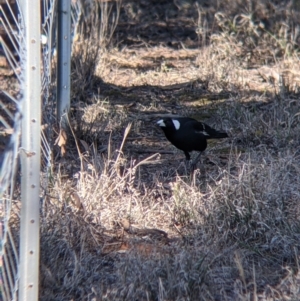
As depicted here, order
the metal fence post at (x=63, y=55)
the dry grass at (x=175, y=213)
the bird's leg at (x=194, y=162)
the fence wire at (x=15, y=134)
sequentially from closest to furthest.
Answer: the fence wire at (x=15, y=134)
the dry grass at (x=175, y=213)
the metal fence post at (x=63, y=55)
the bird's leg at (x=194, y=162)

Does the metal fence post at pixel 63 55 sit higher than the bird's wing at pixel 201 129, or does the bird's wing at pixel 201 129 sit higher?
the metal fence post at pixel 63 55

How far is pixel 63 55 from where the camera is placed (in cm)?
557

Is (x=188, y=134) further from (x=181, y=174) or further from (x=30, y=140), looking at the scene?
(x=30, y=140)

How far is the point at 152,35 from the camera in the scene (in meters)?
10.4

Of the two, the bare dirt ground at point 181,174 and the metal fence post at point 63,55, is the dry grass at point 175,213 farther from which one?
the metal fence post at point 63,55

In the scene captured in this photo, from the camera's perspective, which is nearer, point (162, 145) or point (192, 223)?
point (192, 223)

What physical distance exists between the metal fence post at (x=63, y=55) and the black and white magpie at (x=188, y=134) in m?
0.84

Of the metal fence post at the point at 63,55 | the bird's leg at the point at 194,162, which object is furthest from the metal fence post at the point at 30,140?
the bird's leg at the point at 194,162

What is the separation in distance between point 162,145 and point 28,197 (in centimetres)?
359

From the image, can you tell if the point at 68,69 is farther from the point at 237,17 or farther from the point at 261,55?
the point at 237,17

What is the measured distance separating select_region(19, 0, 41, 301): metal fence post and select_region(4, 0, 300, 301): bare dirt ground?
0.58 m

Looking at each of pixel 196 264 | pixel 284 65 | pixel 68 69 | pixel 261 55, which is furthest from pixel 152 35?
pixel 196 264

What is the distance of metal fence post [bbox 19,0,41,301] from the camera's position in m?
2.83

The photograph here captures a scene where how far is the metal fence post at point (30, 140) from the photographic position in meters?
2.83
